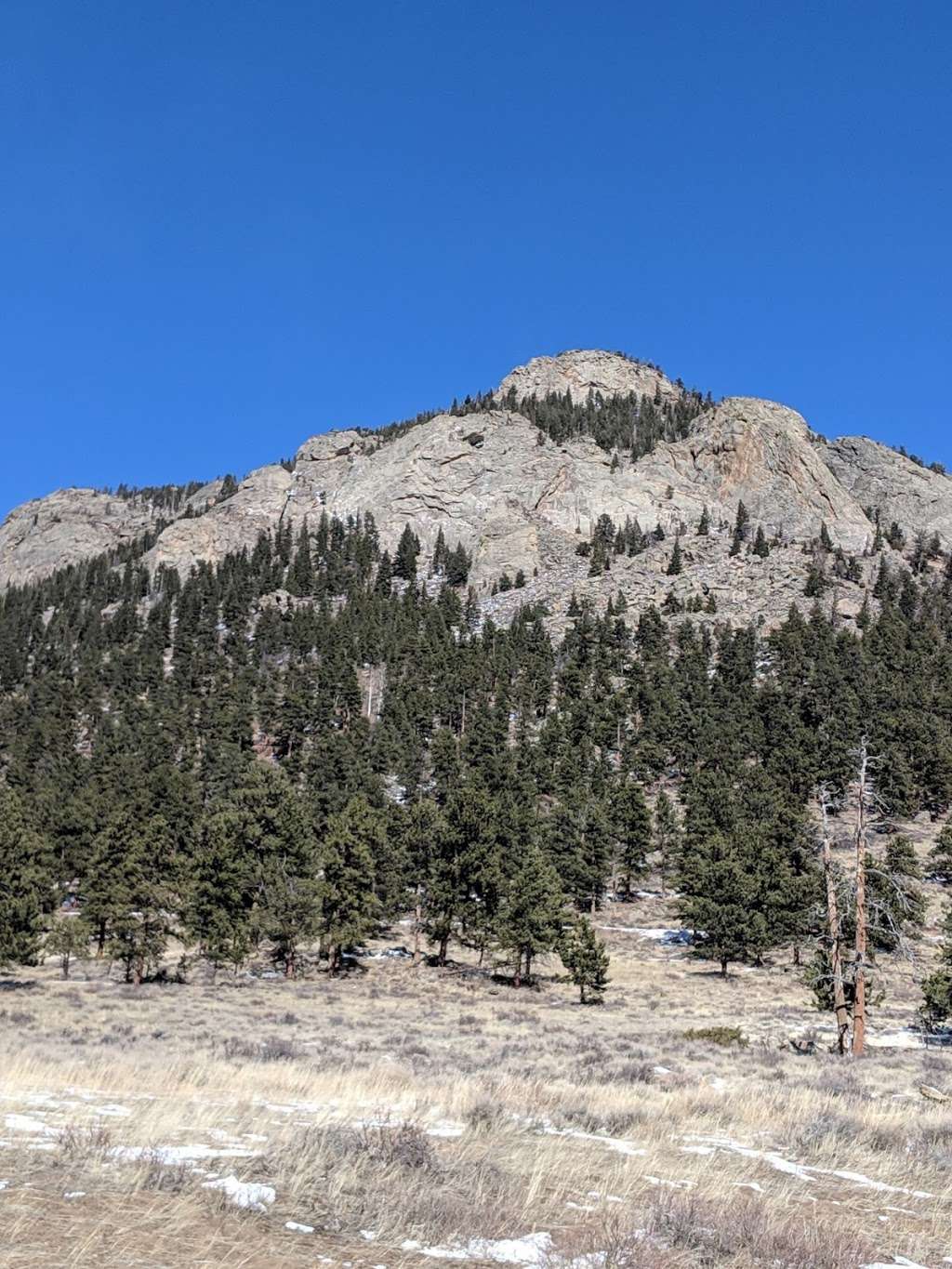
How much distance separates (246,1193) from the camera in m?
6.84

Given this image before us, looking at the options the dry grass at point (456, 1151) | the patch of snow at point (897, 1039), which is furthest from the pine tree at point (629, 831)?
the dry grass at point (456, 1151)

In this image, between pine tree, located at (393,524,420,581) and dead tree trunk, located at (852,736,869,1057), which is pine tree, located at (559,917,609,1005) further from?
pine tree, located at (393,524,420,581)

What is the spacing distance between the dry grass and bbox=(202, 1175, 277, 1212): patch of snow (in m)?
0.13

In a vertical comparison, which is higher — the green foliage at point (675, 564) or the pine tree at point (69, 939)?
the green foliage at point (675, 564)

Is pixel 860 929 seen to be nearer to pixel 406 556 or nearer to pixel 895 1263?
pixel 895 1263

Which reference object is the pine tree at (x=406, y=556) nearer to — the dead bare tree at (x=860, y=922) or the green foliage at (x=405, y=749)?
the green foliage at (x=405, y=749)

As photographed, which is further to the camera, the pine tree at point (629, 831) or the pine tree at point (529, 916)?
the pine tree at point (629, 831)

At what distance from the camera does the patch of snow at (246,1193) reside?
6629 millimetres

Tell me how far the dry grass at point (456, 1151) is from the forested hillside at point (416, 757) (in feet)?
37.6

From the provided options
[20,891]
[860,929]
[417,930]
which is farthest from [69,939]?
[860,929]

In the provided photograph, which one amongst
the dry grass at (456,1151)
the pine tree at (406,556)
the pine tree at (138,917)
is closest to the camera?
the dry grass at (456,1151)

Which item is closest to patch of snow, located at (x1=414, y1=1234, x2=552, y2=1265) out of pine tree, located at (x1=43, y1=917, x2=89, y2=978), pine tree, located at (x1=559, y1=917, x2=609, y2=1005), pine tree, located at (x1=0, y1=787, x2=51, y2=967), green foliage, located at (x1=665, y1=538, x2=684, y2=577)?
pine tree, located at (x1=0, y1=787, x2=51, y2=967)

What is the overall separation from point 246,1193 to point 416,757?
257 ft

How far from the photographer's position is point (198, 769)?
84062 millimetres
